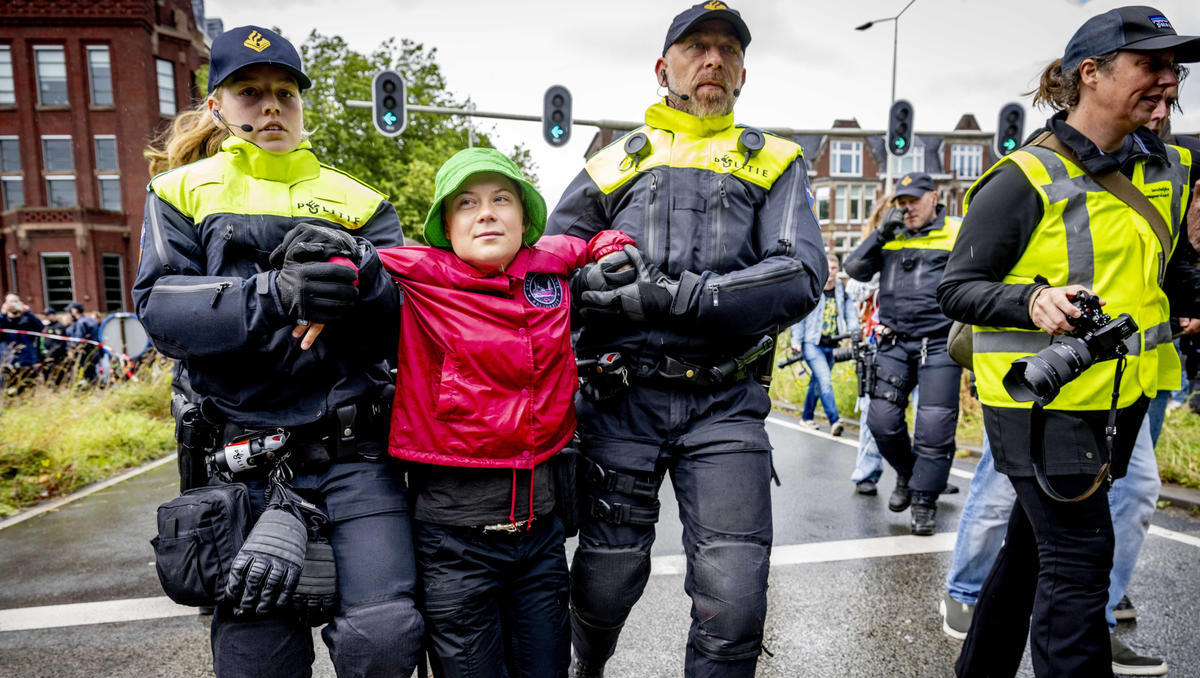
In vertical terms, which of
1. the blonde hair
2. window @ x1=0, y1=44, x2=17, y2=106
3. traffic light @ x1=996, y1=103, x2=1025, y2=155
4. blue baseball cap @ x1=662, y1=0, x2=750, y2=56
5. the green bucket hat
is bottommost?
the green bucket hat

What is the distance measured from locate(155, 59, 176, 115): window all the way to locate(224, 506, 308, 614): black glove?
33530 millimetres

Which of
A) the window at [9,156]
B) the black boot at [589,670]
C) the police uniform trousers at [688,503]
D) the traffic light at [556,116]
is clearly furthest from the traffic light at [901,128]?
the window at [9,156]

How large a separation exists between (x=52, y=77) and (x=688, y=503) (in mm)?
35109

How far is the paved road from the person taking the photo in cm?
293

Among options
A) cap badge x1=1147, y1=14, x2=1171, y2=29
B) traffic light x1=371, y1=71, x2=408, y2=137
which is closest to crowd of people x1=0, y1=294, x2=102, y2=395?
traffic light x1=371, y1=71, x2=408, y2=137

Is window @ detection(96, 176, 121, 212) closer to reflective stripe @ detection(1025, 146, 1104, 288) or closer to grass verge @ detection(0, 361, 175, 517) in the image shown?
grass verge @ detection(0, 361, 175, 517)

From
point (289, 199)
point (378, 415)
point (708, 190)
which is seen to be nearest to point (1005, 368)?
point (708, 190)

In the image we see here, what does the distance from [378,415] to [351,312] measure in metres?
0.34

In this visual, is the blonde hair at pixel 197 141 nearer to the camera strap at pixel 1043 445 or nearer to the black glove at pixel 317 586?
the black glove at pixel 317 586

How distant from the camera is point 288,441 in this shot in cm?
200

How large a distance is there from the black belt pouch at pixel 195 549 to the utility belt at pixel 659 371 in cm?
111

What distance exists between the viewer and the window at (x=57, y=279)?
2734 centimetres

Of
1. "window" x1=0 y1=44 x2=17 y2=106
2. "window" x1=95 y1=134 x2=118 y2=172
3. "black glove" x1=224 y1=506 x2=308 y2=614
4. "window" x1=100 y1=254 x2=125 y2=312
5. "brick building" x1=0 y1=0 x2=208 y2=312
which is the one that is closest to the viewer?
"black glove" x1=224 y1=506 x2=308 y2=614

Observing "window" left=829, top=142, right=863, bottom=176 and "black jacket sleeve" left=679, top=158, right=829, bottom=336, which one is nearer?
"black jacket sleeve" left=679, top=158, right=829, bottom=336
